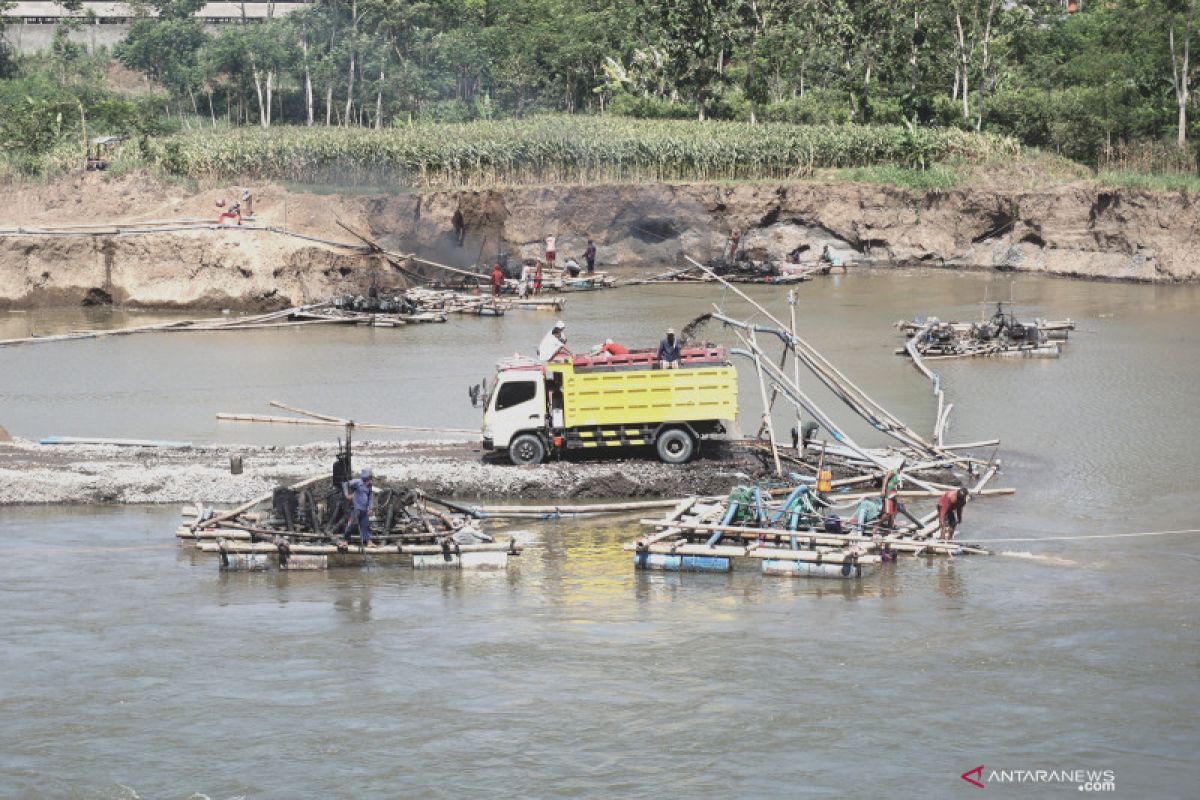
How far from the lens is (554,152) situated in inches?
2667

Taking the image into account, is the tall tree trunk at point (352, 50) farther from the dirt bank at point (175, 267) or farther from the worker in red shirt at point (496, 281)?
the worker in red shirt at point (496, 281)

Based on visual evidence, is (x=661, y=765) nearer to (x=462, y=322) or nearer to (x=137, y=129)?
(x=462, y=322)

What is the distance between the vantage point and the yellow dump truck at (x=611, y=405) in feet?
97.6

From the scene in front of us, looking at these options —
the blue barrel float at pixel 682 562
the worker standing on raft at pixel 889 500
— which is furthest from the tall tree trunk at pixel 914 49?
the blue barrel float at pixel 682 562

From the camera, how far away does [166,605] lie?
2409 centimetres

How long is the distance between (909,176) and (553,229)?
15.6 metres

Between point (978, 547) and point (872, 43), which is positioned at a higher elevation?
point (872, 43)

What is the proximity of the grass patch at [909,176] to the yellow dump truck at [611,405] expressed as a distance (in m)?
39.3

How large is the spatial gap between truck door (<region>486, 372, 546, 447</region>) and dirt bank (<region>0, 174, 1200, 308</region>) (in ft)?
84.6

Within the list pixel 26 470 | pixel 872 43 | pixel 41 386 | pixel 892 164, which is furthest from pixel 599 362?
pixel 872 43

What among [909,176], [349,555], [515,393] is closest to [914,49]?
[909,176]

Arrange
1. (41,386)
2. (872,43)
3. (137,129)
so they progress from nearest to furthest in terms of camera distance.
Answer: (41,386) → (137,129) → (872,43)

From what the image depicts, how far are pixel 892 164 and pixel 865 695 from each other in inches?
2091

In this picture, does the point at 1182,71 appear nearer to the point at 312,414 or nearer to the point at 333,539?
the point at 312,414
